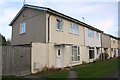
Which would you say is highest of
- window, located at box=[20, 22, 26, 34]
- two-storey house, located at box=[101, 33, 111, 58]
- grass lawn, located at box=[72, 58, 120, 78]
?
→ window, located at box=[20, 22, 26, 34]

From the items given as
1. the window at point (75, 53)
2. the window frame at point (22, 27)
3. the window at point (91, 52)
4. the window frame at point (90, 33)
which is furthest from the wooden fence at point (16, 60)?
the window at point (91, 52)

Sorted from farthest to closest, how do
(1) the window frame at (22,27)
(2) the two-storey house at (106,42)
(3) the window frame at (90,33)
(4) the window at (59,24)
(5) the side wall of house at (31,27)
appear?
(2) the two-storey house at (106,42)
(3) the window frame at (90,33)
(1) the window frame at (22,27)
(4) the window at (59,24)
(5) the side wall of house at (31,27)

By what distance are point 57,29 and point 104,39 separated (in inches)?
801

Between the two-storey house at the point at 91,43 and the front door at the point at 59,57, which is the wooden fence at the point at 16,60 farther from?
the two-storey house at the point at 91,43

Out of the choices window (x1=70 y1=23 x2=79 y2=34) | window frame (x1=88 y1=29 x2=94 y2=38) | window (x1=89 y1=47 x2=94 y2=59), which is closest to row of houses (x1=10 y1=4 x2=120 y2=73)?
Result: window (x1=70 y1=23 x2=79 y2=34)

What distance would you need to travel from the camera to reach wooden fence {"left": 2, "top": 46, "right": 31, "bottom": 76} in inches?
A: 433

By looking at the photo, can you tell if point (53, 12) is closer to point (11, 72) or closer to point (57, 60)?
point (57, 60)

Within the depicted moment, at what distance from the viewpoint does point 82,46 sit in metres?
21.3

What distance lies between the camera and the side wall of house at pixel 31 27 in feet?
49.4

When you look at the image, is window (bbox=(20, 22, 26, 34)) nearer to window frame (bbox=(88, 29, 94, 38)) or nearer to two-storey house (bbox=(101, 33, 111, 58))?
window frame (bbox=(88, 29, 94, 38))

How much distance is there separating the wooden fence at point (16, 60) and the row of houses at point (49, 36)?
497 mm

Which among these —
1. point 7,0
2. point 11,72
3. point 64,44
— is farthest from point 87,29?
point 11,72

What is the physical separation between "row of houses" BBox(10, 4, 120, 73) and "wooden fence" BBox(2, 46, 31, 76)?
19.6 inches

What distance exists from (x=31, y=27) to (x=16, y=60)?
546 centimetres
